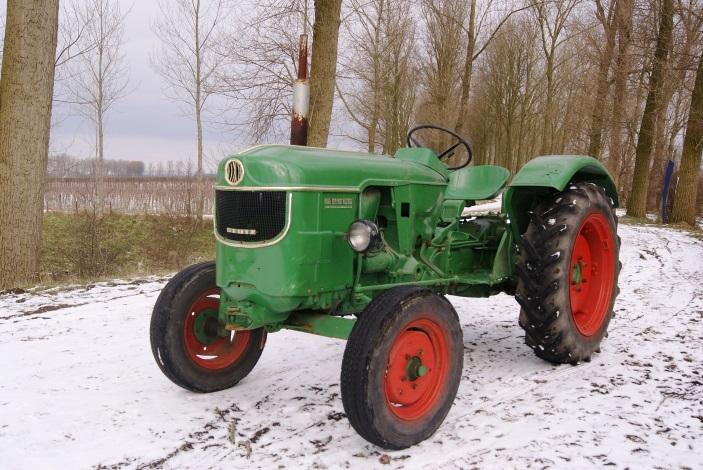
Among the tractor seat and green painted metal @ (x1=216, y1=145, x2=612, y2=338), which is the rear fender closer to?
green painted metal @ (x1=216, y1=145, x2=612, y2=338)

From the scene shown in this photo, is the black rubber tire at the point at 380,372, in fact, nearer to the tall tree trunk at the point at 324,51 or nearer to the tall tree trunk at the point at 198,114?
the tall tree trunk at the point at 324,51

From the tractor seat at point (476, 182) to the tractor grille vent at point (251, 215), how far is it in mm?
1721

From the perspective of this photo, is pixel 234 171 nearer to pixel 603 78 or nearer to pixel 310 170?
pixel 310 170

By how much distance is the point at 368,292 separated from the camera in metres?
3.18

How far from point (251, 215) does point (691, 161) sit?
45.8 feet

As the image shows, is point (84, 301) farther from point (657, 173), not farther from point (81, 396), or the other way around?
point (657, 173)

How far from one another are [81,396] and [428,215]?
2290 millimetres

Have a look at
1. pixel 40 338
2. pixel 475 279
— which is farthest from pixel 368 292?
pixel 40 338

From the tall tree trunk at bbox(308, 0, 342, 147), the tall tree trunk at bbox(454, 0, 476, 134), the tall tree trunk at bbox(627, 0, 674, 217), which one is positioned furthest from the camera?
the tall tree trunk at bbox(454, 0, 476, 134)

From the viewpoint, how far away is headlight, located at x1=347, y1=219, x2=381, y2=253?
2.71 m

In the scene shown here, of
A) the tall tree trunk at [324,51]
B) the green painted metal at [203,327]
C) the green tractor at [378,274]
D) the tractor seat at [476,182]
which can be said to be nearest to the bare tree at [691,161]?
the tall tree trunk at [324,51]

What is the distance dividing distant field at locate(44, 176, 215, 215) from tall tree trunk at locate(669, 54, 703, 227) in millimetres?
13608

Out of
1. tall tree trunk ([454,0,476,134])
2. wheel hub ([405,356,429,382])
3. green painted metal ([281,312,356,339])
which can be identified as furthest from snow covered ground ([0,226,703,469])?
tall tree trunk ([454,0,476,134])

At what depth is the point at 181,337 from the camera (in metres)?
3.18
